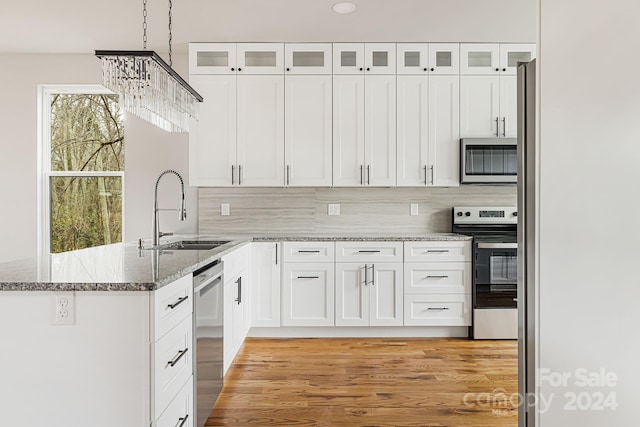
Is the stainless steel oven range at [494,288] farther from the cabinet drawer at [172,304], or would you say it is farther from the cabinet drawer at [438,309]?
the cabinet drawer at [172,304]

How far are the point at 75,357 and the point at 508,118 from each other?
374cm

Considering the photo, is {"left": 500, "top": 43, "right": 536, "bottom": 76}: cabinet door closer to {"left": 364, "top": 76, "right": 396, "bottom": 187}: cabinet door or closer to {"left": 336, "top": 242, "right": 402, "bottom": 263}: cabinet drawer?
{"left": 364, "top": 76, "right": 396, "bottom": 187}: cabinet door

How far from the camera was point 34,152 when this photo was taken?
4.23m

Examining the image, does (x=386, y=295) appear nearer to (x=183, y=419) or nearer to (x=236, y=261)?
(x=236, y=261)

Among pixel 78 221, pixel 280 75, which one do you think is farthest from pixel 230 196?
pixel 78 221

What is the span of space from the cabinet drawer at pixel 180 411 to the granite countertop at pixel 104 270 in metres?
0.48

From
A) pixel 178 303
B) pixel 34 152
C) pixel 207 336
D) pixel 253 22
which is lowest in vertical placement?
pixel 207 336

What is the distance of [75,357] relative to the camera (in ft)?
4.83

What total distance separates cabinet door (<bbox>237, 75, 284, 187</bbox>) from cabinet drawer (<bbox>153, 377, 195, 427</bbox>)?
2.26 m

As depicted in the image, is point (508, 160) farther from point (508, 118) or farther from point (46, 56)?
point (46, 56)

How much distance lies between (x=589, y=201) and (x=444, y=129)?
9.08 feet

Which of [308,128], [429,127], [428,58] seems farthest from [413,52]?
[308,128]

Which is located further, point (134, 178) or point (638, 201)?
point (134, 178)

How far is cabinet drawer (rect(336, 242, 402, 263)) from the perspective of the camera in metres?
3.67
